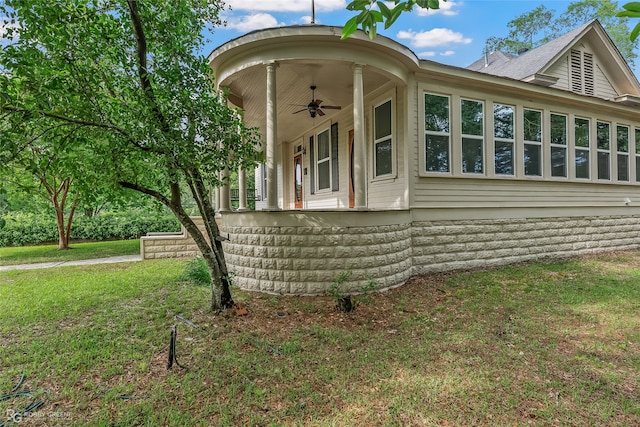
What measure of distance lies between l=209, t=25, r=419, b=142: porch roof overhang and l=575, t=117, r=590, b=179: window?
17.0 feet

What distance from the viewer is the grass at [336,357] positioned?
2.37m

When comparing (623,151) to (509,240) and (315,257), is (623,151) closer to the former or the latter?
(509,240)

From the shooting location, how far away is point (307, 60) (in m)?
5.19

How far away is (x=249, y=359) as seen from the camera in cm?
313

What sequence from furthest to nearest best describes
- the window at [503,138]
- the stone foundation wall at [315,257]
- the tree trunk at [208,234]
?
the window at [503,138] < the stone foundation wall at [315,257] < the tree trunk at [208,234]

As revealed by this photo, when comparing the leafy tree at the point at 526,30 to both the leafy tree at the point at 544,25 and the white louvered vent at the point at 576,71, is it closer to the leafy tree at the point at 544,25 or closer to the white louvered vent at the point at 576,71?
the leafy tree at the point at 544,25

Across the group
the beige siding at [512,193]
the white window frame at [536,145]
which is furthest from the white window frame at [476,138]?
the white window frame at [536,145]

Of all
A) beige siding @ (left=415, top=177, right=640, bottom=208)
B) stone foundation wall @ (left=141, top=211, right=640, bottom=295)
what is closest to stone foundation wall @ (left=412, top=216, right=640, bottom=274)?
stone foundation wall @ (left=141, top=211, right=640, bottom=295)

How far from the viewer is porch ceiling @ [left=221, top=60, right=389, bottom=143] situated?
18.5 feet

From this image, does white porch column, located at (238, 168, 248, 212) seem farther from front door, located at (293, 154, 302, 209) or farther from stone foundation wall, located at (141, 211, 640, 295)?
front door, located at (293, 154, 302, 209)

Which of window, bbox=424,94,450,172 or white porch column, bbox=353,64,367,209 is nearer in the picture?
white porch column, bbox=353,64,367,209

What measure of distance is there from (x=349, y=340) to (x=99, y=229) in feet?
43.8

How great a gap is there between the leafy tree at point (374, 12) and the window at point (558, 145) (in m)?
8.05

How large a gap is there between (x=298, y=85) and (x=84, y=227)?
11324 millimetres
